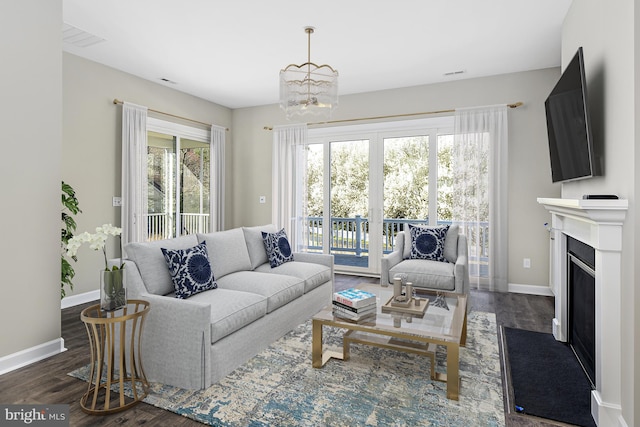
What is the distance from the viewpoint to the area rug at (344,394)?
2.03 m

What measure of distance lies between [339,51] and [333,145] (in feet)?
6.76

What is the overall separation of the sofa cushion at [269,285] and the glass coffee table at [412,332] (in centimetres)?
53

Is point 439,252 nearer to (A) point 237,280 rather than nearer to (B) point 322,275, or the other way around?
(B) point 322,275

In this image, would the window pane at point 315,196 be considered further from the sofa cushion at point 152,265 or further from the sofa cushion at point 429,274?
the sofa cushion at point 152,265

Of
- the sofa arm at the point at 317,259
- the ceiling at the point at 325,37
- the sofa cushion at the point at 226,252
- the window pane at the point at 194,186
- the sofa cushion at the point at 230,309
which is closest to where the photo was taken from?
the sofa cushion at the point at 230,309

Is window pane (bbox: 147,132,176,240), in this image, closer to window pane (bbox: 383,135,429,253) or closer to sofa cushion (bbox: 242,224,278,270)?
sofa cushion (bbox: 242,224,278,270)

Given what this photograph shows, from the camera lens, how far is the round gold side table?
209 centimetres

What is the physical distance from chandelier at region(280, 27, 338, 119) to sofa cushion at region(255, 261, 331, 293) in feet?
5.10

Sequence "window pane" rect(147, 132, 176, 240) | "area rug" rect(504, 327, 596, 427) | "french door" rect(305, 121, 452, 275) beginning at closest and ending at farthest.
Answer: "area rug" rect(504, 327, 596, 427), "window pane" rect(147, 132, 176, 240), "french door" rect(305, 121, 452, 275)

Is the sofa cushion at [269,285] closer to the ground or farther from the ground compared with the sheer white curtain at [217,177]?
closer to the ground

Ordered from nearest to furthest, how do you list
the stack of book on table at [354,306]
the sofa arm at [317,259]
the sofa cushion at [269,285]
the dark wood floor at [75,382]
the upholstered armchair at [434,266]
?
the dark wood floor at [75,382] < the stack of book on table at [354,306] < the sofa cushion at [269,285] < the upholstered armchair at [434,266] < the sofa arm at [317,259]

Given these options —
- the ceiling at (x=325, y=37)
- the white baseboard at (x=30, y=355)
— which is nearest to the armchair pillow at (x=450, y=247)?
the ceiling at (x=325, y=37)

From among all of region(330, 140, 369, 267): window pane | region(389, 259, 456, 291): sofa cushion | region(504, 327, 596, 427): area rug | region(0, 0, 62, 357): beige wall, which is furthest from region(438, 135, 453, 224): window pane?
region(0, 0, 62, 357): beige wall

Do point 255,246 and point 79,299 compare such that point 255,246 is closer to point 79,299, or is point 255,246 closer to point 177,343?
point 177,343
